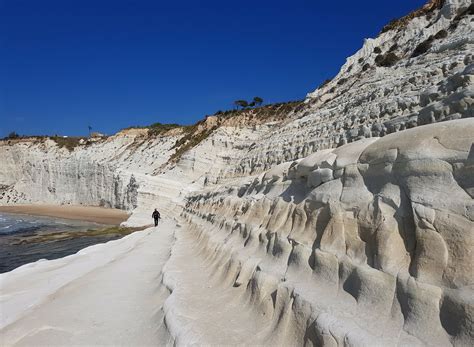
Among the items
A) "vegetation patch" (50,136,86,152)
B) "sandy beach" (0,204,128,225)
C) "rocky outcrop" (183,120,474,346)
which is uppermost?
"vegetation patch" (50,136,86,152)

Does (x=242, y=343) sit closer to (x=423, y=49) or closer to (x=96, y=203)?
(x=423, y=49)

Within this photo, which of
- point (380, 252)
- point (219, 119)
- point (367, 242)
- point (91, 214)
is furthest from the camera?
point (219, 119)

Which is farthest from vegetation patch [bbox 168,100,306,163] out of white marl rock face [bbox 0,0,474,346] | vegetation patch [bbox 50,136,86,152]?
white marl rock face [bbox 0,0,474,346]

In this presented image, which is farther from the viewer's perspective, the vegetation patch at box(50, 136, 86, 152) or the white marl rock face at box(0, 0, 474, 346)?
the vegetation patch at box(50, 136, 86, 152)

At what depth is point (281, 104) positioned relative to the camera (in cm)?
4156

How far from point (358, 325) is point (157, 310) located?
2.71 m

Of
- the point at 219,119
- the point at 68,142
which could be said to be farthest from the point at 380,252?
the point at 68,142

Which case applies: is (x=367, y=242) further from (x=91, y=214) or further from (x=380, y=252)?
(x=91, y=214)

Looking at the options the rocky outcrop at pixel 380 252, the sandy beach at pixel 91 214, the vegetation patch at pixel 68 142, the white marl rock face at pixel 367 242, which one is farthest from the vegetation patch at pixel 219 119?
the rocky outcrop at pixel 380 252

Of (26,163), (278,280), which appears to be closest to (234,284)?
(278,280)

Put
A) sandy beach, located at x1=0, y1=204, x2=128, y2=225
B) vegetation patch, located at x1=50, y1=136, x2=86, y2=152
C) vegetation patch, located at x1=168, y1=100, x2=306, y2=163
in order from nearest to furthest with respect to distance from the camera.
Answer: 1. sandy beach, located at x1=0, y1=204, x2=128, y2=225
2. vegetation patch, located at x1=168, y1=100, x2=306, y2=163
3. vegetation patch, located at x1=50, y1=136, x2=86, y2=152

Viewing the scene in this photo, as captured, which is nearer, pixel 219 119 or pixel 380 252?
pixel 380 252

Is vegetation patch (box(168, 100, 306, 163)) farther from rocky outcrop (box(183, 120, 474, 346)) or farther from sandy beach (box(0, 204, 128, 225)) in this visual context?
rocky outcrop (box(183, 120, 474, 346))

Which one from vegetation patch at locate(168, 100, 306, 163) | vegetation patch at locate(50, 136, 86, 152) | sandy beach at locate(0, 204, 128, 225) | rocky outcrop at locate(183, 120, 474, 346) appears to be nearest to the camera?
rocky outcrop at locate(183, 120, 474, 346)
